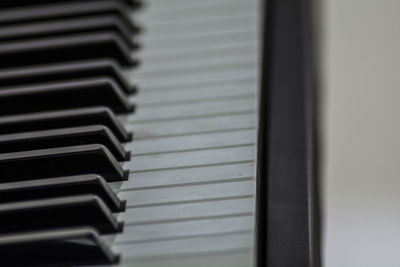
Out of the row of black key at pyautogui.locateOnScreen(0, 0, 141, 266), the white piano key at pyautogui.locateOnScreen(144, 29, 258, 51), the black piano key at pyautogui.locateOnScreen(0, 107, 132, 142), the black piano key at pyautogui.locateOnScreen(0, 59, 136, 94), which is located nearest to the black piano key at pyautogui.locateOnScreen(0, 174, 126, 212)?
the row of black key at pyautogui.locateOnScreen(0, 0, 141, 266)

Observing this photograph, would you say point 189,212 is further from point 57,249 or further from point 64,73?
point 64,73

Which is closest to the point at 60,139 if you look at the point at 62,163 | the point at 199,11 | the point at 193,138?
the point at 62,163

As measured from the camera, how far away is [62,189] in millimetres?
707

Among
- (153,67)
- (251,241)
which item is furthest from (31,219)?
(153,67)

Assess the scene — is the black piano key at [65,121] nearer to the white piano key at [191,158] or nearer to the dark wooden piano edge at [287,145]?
the white piano key at [191,158]

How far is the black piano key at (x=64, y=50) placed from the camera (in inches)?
38.2

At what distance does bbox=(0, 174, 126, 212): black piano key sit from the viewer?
705 mm

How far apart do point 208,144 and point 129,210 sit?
0.41 ft

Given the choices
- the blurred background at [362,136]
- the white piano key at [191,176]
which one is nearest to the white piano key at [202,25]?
the blurred background at [362,136]

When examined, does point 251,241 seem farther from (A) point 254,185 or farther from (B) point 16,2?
(B) point 16,2

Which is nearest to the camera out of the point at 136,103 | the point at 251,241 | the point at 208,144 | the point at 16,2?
the point at 251,241

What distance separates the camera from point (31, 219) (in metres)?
0.68

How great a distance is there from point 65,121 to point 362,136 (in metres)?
0.44

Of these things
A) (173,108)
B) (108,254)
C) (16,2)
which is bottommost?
(108,254)
